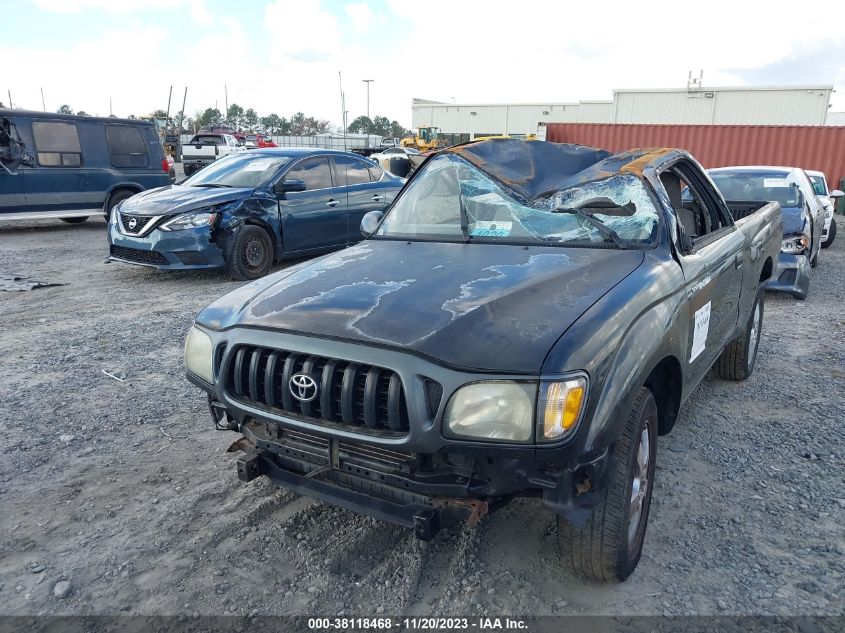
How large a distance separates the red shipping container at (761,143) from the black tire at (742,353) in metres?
13.2

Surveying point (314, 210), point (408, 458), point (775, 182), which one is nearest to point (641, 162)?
point (408, 458)

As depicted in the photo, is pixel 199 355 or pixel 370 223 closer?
pixel 199 355

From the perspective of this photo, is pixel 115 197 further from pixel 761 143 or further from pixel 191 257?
pixel 761 143

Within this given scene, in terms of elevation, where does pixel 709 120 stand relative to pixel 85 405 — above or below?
above

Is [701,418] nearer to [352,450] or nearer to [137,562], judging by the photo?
[352,450]

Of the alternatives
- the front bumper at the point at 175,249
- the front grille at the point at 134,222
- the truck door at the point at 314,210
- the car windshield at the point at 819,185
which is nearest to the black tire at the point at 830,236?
the car windshield at the point at 819,185

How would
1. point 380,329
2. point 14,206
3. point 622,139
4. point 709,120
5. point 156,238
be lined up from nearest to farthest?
point 380,329 → point 156,238 → point 14,206 → point 622,139 → point 709,120

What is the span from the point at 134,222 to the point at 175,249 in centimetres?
72

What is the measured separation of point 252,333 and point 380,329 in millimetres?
536

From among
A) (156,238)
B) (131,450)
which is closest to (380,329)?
(131,450)

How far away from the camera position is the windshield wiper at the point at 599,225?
10.4 ft

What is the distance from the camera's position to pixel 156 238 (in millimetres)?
7652

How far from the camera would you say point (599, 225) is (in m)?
3.29

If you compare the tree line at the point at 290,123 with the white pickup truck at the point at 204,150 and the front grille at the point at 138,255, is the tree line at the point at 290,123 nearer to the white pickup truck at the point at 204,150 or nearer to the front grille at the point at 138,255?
the white pickup truck at the point at 204,150
